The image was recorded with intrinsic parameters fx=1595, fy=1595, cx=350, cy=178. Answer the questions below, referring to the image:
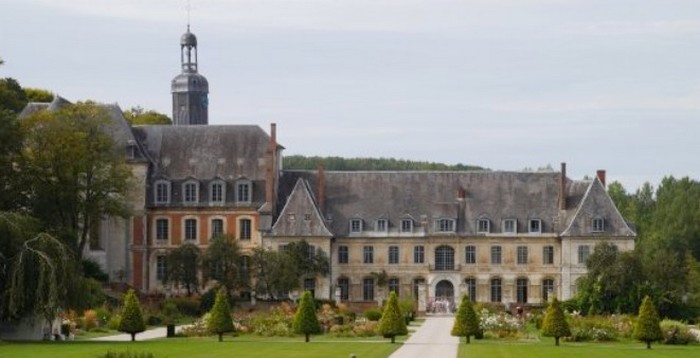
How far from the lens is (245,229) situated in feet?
262

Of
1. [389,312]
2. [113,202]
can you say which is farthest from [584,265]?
[389,312]

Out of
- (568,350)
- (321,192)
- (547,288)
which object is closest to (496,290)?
(547,288)

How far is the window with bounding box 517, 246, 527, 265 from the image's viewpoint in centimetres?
7994

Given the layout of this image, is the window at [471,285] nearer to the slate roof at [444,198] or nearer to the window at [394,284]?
the slate roof at [444,198]

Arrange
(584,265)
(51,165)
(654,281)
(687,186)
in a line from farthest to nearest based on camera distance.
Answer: (687,186)
(584,265)
(654,281)
(51,165)

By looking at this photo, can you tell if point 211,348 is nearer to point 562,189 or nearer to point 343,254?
point 343,254

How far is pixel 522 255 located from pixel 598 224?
4343mm

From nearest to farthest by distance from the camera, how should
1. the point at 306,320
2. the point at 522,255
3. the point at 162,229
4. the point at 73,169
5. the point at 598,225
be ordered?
the point at 306,320 < the point at 73,169 < the point at 598,225 < the point at 162,229 < the point at 522,255

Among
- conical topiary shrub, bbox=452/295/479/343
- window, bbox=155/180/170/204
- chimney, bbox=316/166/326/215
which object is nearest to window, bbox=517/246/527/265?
chimney, bbox=316/166/326/215

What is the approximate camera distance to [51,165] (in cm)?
6084

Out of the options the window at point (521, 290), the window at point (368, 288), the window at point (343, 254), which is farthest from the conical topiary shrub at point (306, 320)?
the window at point (521, 290)

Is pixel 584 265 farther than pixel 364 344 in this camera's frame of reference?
Yes

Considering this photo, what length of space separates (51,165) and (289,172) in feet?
73.6

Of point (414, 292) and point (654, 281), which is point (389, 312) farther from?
point (414, 292)
